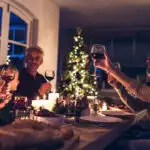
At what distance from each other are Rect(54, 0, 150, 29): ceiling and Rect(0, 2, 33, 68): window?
955 millimetres

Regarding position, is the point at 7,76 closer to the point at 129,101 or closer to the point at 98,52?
the point at 98,52

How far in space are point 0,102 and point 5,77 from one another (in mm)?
161

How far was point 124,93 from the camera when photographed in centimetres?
178

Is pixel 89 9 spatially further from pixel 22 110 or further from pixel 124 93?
pixel 22 110

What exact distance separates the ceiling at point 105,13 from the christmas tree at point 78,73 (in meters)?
0.52

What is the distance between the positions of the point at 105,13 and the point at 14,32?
2182mm

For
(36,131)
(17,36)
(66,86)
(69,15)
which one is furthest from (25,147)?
A: (69,15)

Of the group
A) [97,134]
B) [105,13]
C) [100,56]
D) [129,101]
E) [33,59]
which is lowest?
[97,134]

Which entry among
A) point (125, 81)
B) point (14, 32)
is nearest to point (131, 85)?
point (125, 81)

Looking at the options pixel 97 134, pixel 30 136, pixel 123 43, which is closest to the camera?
pixel 30 136

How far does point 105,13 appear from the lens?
5.20 metres

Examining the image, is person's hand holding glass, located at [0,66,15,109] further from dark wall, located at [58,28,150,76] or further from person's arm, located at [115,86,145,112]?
dark wall, located at [58,28,150,76]

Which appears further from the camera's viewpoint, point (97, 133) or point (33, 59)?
point (33, 59)

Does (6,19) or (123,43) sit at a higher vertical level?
(123,43)
